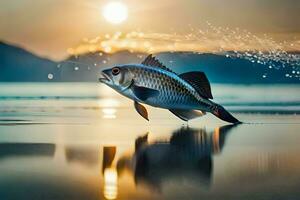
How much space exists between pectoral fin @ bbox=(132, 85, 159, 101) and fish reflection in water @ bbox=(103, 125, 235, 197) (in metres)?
0.15

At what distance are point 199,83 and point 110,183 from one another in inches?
27.5

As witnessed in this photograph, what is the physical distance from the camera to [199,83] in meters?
2.08

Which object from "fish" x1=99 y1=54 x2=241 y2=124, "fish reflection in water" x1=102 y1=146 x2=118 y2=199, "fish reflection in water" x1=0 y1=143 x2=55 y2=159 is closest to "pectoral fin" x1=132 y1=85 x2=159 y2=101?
"fish" x1=99 y1=54 x2=241 y2=124

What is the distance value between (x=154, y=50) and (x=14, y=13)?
588 mm

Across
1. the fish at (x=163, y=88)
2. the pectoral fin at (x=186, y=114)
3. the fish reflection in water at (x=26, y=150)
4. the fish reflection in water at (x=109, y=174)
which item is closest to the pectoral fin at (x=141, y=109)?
the fish at (x=163, y=88)

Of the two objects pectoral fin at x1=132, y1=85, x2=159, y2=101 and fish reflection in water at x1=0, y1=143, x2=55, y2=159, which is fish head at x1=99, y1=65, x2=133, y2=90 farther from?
fish reflection in water at x1=0, y1=143, x2=55, y2=159

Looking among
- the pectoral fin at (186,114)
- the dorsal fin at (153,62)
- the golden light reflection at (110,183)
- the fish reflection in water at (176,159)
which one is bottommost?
the golden light reflection at (110,183)

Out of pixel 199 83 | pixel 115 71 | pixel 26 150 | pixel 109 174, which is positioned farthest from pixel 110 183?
pixel 199 83

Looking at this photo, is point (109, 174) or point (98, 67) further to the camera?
point (98, 67)

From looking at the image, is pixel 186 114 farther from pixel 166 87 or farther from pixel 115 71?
pixel 115 71

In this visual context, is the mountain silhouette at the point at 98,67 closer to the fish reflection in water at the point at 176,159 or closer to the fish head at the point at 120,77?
the fish head at the point at 120,77

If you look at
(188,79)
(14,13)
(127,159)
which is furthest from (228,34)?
(14,13)

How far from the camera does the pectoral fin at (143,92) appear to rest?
2.00 metres

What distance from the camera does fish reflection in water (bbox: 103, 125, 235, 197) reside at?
155 cm
